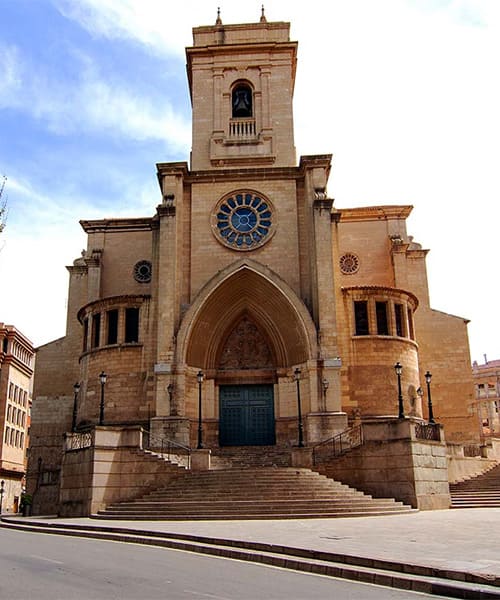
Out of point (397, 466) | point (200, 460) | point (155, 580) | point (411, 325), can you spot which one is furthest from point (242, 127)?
point (155, 580)

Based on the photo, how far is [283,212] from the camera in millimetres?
33625

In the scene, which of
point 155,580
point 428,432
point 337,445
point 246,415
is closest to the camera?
point 155,580

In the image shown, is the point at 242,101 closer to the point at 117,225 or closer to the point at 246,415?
the point at 117,225

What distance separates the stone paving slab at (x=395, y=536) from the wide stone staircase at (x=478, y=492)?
513 cm

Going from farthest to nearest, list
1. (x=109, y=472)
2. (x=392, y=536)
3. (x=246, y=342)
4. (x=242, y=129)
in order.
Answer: (x=242, y=129), (x=246, y=342), (x=109, y=472), (x=392, y=536)

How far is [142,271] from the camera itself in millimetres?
37906

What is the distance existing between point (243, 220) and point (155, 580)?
26187mm

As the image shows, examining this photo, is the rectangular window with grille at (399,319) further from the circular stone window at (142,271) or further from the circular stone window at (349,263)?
the circular stone window at (142,271)

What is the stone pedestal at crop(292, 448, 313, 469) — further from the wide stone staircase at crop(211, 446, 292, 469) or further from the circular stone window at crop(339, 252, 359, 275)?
the circular stone window at crop(339, 252, 359, 275)

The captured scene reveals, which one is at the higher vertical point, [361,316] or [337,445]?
[361,316]

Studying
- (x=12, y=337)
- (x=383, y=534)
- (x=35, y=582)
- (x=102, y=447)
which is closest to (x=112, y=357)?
(x=102, y=447)

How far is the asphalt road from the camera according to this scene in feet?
25.5

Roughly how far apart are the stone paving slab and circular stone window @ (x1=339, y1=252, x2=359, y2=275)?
20.4m

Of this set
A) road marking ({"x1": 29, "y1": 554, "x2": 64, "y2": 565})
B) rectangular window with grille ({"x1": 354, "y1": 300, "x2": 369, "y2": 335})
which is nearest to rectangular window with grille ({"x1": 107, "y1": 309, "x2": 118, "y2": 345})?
rectangular window with grille ({"x1": 354, "y1": 300, "x2": 369, "y2": 335})
